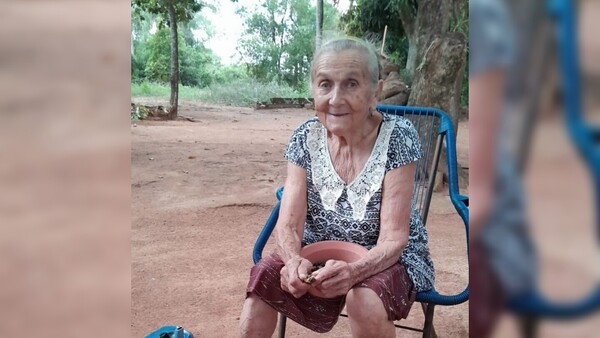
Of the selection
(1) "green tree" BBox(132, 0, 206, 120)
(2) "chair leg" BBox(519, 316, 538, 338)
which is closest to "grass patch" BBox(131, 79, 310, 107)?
(1) "green tree" BBox(132, 0, 206, 120)

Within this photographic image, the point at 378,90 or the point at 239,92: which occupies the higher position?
the point at 378,90

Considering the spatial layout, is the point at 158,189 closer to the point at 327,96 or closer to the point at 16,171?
the point at 327,96

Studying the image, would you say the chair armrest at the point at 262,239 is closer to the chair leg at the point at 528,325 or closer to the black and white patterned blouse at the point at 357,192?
the black and white patterned blouse at the point at 357,192

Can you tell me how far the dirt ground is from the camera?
2.72 m

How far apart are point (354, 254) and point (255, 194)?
11.7 ft

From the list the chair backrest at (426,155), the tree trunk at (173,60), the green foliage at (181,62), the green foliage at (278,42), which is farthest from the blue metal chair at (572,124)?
the green foliage at (278,42)

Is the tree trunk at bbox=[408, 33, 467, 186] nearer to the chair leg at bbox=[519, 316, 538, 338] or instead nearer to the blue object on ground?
the blue object on ground

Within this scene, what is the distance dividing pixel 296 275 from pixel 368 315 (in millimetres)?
266

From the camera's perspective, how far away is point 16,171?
18.1 inches

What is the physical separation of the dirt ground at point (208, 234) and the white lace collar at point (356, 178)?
0.98 metres

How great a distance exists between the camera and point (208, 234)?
13.3ft

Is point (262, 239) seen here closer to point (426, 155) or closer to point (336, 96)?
point (336, 96)

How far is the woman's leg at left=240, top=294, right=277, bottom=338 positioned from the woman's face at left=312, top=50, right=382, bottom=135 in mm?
681

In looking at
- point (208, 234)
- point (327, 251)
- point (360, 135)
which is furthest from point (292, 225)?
point (208, 234)
